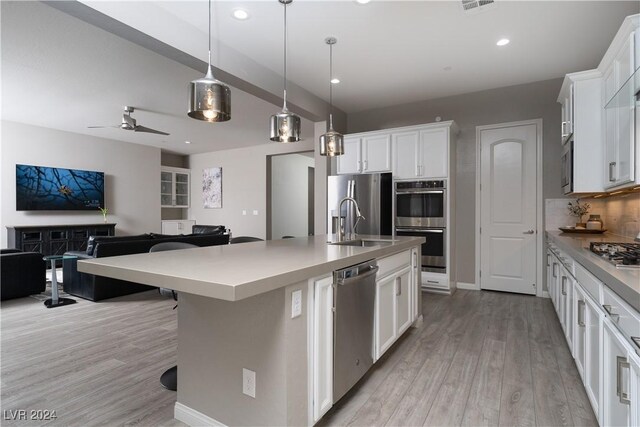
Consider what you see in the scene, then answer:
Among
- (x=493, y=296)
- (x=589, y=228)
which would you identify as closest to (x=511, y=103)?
(x=589, y=228)

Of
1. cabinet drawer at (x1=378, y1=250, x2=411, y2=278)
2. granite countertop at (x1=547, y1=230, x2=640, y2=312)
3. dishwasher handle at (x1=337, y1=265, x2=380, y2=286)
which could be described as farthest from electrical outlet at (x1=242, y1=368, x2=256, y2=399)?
granite countertop at (x1=547, y1=230, x2=640, y2=312)

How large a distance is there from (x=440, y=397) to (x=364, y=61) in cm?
332

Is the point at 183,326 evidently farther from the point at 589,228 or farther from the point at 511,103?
the point at 511,103

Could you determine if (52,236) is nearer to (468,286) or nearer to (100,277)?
(100,277)

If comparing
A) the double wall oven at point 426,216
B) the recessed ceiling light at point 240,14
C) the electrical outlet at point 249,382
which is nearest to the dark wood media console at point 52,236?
the recessed ceiling light at point 240,14

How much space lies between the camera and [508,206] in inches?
178

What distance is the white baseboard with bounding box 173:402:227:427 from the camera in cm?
171

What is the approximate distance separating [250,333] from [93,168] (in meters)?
7.52

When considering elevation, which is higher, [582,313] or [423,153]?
[423,153]

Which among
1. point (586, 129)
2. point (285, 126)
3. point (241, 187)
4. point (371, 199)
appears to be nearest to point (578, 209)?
point (586, 129)

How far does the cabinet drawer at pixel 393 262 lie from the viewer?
233 cm

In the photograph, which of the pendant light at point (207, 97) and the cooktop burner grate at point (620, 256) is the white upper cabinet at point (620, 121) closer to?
the cooktop burner grate at point (620, 256)

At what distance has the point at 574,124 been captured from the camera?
10.0ft

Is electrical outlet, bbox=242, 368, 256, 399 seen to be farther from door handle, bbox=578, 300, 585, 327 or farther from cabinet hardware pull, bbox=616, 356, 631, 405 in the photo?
door handle, bbox=578, 300, 585, 327
